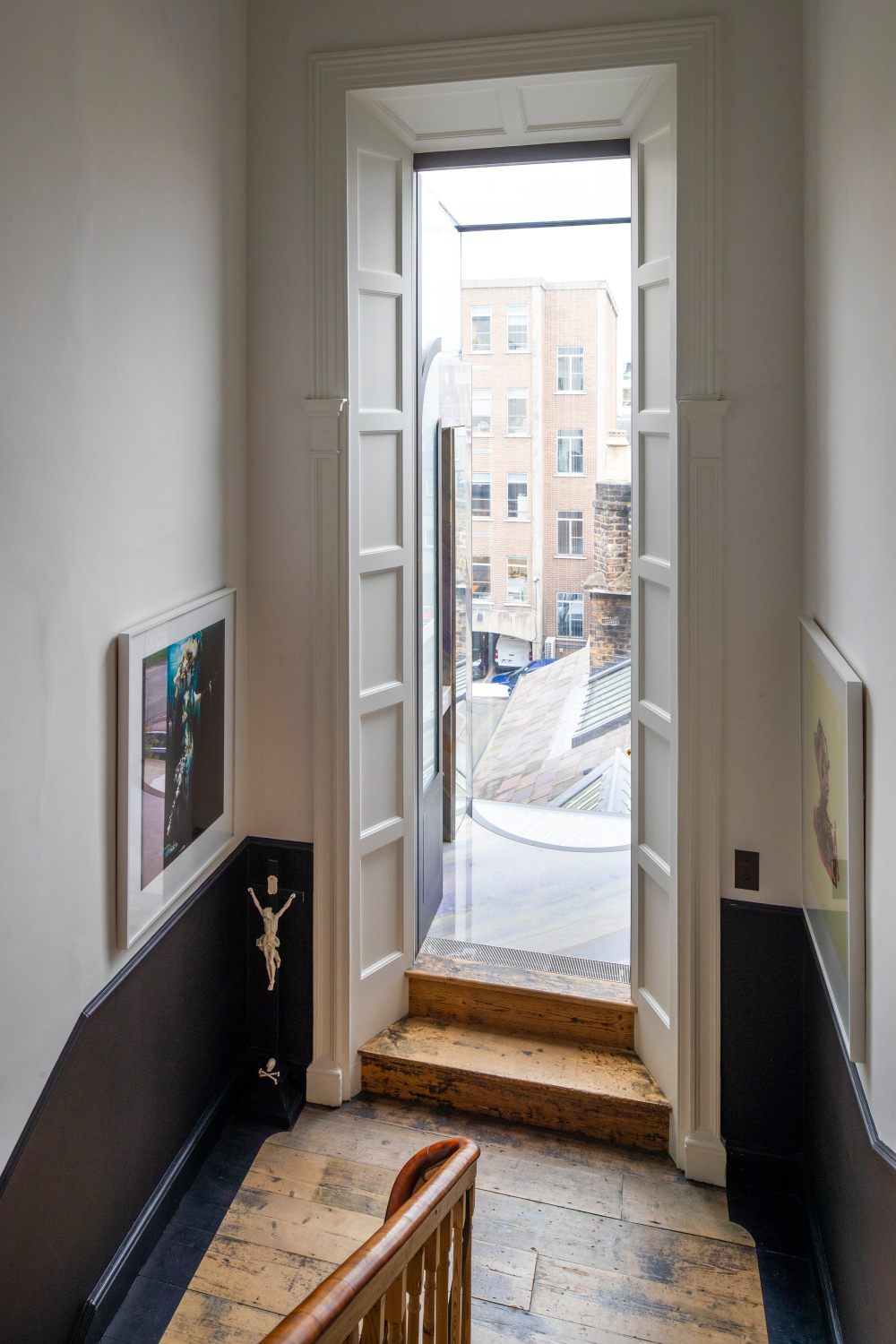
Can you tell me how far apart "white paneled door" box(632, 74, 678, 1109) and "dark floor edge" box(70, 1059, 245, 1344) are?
1.34 m

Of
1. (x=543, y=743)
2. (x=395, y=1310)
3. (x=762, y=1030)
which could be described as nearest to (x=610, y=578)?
(x=543, y=743)

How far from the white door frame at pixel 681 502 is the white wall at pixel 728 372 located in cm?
5

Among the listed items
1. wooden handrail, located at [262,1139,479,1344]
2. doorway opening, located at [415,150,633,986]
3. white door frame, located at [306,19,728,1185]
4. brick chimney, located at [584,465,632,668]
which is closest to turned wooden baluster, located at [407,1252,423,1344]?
wooden handrail, located at [262,1139,479,1344]

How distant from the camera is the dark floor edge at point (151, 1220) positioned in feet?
7.00

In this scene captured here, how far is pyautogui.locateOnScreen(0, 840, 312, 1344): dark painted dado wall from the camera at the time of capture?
6.22 feet

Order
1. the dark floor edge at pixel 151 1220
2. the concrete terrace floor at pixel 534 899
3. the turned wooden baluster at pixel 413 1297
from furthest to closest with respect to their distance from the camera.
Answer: the concrete terrace floor at pixel 534 899 < the dark floor edge at pixel 151 1220 < the turned wooden baluster at pixel 413 1297

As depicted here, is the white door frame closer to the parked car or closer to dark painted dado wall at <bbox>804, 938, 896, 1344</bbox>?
dark painted dado wall at <bbox>804, 938, 896, 1344</bbox>

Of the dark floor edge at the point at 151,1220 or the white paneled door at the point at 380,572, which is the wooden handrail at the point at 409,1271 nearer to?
the dark floor edge at the point at 151,1220

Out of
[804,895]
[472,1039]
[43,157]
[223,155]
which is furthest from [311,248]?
[472,1039]

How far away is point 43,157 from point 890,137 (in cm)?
150

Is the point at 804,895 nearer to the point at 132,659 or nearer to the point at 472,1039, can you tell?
the point at 472,1039

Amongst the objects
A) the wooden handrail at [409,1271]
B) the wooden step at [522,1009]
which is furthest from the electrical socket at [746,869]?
the wooden handrail at [409,1271]

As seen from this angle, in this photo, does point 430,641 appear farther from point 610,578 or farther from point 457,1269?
point 457,1269

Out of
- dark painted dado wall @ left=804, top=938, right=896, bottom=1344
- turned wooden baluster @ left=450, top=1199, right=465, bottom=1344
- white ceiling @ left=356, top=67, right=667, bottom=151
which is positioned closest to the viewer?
turned wooden baluster @ left=450, top=1199, right=465, bottom=1344
